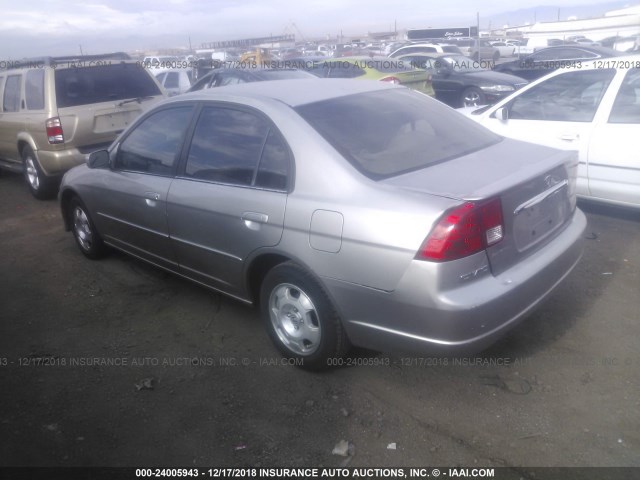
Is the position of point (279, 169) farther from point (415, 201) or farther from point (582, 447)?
point (582, 447)

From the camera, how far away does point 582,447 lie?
266 cm

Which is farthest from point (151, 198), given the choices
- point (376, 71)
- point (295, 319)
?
point (376, 71)

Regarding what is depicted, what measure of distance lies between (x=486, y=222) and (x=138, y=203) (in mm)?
2702

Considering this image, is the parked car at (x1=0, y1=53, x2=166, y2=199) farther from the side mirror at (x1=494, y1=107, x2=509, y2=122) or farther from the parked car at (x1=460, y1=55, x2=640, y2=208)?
the parked car at (x1=460, y1=55, x2=640, y2=208)

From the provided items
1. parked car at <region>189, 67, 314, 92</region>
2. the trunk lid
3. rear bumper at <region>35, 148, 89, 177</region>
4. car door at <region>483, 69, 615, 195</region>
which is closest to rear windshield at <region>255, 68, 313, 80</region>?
parked car at <region>189, 67, 314, 92</region>

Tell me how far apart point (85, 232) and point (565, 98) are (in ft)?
16.1

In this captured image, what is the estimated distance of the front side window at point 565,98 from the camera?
538 centimetres

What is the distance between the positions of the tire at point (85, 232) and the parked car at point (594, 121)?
4.13m

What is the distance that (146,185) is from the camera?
418 centimetres

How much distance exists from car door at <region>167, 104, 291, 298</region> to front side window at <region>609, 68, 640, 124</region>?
3505mm

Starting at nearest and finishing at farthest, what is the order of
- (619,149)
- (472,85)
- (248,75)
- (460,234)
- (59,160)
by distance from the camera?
(460,234) → (619,149) → (59,160) → (248,75) → (472,85)

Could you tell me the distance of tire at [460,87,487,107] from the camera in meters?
13.2

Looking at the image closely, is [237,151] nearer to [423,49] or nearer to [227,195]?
[227,195]

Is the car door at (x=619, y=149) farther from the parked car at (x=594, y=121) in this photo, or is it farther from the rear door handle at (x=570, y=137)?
the rear door handle at (x=570, y=137)
